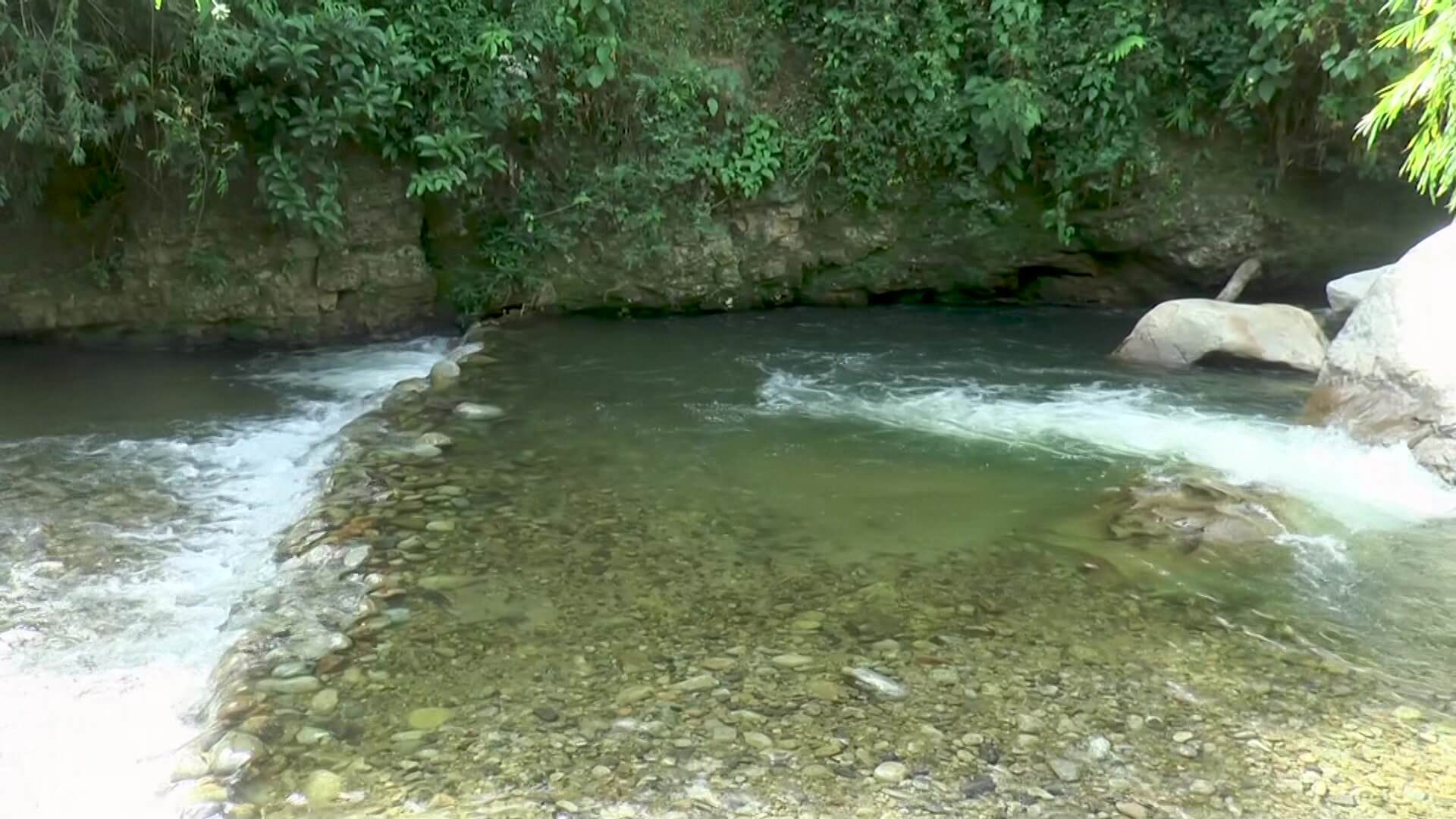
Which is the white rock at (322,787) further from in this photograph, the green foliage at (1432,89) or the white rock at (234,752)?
the green foliage at (1432,89)

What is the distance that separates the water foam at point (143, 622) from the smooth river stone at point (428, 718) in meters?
0.69

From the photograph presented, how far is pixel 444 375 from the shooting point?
7.63m

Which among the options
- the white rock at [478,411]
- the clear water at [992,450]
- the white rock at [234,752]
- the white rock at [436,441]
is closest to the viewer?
the white rock at [234,752]

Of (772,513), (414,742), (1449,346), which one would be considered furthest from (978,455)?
(414,742)

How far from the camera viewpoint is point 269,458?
653 cm

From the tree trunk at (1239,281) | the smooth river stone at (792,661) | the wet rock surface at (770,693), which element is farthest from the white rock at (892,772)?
the tree trunk at (1239,281)

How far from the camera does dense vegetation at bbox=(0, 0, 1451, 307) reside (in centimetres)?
846

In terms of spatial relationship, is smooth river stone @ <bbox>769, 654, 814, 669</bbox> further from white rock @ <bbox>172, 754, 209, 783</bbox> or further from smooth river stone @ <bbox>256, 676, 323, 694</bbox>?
white rock @ <bbox>172, 754, 209, 783</bbox>

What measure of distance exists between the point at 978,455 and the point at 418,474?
314 centimetres

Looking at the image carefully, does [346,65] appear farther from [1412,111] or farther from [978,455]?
[1412,111]

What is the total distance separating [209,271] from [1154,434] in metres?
7.14

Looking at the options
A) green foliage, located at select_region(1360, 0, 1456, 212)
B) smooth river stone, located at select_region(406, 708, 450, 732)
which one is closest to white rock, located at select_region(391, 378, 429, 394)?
smooth river stone, located at select_region(406, 708, 450, 732)

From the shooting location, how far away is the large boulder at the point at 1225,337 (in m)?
8.84

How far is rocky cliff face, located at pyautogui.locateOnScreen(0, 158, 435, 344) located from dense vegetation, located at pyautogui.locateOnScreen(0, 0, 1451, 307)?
0.27 metres
